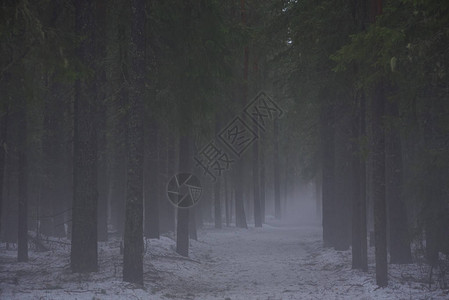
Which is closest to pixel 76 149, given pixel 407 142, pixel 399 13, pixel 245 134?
pixel 399 13

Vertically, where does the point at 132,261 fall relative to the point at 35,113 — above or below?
below

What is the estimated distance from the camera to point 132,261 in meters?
10.4

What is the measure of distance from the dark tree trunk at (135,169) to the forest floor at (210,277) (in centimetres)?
61

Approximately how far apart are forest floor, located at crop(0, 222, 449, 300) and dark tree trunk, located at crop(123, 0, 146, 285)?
606 millimetres

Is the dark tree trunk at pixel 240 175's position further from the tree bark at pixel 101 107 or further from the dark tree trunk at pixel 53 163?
the dark tree trunk at pixel 53 163

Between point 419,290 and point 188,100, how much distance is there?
847 cm

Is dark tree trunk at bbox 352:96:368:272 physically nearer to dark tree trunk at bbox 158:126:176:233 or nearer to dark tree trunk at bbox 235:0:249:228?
dark tree trunk at bbox 158:126:176:233

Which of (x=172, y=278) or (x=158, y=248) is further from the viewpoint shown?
(x=158, y=248)

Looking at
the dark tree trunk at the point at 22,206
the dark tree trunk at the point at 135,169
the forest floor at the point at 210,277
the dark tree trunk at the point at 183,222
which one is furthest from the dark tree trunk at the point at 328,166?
the dark tree trunk at the point at 22,206

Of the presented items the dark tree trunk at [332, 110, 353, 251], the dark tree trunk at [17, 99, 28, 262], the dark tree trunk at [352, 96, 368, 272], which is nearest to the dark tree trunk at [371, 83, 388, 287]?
the dark tree trunk at [352, 96, 368, 272]

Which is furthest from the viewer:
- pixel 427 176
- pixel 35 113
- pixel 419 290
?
pixel 35 113

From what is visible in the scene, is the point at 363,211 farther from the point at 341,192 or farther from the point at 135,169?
the point at 135,169

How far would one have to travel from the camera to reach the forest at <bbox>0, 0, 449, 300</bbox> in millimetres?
9742

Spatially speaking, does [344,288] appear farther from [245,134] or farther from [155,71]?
[245,134]
